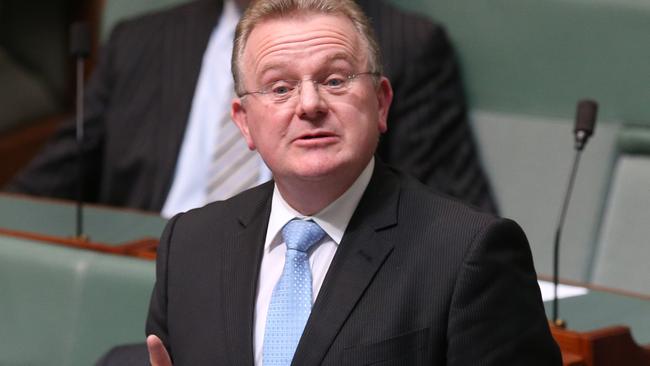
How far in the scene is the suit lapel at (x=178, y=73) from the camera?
3.09m

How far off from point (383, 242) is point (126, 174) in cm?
175

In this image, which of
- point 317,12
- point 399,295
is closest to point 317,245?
point 399,295

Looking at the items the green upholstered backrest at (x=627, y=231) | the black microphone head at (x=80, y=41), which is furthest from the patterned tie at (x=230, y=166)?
the green upholstered backrest at (x=627, y=231)

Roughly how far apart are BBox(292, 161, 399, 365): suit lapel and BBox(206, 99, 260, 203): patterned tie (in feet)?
4.54

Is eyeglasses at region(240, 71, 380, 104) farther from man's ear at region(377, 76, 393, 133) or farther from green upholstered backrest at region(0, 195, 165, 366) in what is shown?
green upholstered backrest at region(0, 195, 165, 366)

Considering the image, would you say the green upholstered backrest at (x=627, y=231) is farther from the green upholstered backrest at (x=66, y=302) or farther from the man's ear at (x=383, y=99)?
the man's ear at (x=383, y=99)

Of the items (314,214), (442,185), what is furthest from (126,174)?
(314,214)

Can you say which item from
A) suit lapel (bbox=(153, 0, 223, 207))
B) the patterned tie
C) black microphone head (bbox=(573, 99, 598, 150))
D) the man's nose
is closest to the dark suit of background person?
suit lapel (bbox=(153, 0, 223, 207))

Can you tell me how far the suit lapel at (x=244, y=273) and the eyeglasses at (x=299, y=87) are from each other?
6.6 inches

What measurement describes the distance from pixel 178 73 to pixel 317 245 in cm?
167

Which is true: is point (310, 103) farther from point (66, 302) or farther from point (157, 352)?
point (66, 302)

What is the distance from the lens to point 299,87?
4.94 feet

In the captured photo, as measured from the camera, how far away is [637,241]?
262 cm

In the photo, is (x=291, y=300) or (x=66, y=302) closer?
(x=291, y=300)
